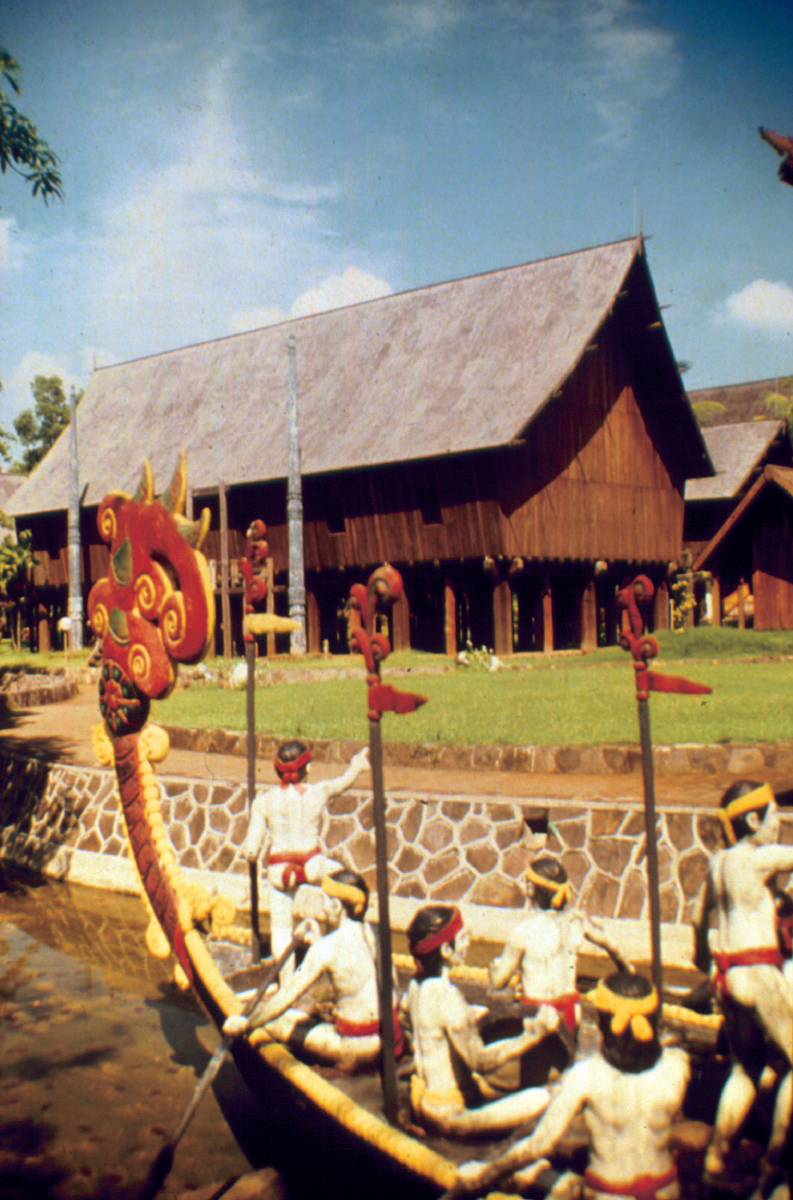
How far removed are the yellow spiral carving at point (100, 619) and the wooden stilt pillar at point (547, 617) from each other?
21633mm

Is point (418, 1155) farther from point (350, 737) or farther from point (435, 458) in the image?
point (435, 458)

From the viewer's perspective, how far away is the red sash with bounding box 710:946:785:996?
4840mm

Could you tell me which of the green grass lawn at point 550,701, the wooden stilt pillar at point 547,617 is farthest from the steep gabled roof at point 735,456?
the green grass lawn at point 550,701

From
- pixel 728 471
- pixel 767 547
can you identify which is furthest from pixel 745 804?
pixel 728 471

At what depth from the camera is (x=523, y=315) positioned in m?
28.8

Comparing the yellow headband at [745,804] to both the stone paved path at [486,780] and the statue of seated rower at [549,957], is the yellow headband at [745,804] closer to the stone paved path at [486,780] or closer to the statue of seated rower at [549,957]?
the statue of seated rower at [549,957]

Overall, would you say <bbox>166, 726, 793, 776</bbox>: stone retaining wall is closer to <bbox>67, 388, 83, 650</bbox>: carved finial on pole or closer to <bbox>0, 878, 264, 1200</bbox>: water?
<bbox>0, 878, 264, 1200</bbox>: water

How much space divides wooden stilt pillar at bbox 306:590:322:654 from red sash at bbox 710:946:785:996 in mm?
25717

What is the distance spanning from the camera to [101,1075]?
25.2 ft

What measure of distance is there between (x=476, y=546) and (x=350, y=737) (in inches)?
527

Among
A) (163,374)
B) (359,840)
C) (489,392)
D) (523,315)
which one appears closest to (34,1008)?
(359,840)

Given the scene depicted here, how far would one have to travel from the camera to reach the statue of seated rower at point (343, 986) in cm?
572

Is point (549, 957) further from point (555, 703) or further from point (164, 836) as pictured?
point (555, 703)

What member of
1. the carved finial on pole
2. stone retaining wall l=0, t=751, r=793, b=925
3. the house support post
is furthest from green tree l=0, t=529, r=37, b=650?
stone retaining wall l=0, t=751, r=793, b=925
